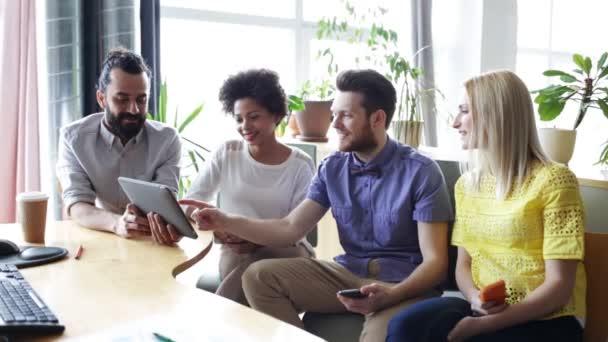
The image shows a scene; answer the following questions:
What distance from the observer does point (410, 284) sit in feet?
5.59

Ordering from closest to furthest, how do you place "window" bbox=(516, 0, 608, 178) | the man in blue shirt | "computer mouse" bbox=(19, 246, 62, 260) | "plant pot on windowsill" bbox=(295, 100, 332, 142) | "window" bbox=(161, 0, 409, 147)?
"computer mouse" bbox=(19, 246, 62, 260)
the man in blue shirt
"plant pot on windowsill" bbox=(295, 100, 332, 142)
"window" bbox=(161, 0, 409, 147)
"window" bbox=(516, 0, 608, 178)

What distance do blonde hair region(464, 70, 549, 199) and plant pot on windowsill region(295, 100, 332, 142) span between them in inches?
67.3

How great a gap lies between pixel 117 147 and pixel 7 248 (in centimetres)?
67

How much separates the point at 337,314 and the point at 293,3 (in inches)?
117

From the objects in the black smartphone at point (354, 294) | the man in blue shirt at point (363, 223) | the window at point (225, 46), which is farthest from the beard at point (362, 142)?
the window at point (225, 46)

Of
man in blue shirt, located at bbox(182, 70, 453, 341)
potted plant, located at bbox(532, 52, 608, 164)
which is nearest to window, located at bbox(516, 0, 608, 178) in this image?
potted plant, located at bbox(532, 52, 608, 164)

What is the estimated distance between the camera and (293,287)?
1.82 meters

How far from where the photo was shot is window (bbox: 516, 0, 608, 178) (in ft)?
18.9

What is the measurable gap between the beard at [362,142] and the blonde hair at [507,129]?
1.17ft

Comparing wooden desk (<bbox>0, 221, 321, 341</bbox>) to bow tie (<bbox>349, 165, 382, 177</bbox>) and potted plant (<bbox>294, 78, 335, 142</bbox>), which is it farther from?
potted plant (<bbox>294, 78, 335, 142</bbox>)

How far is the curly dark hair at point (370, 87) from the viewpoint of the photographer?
1.93m

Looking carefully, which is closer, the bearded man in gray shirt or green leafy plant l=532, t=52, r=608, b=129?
the bearded man in gray shirt

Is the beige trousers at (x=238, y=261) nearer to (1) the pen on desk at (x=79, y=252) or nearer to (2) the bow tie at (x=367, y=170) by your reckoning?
(2) the bow tie at (x=367, y=170)

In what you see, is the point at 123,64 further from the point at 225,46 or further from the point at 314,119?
the point at 225,46
